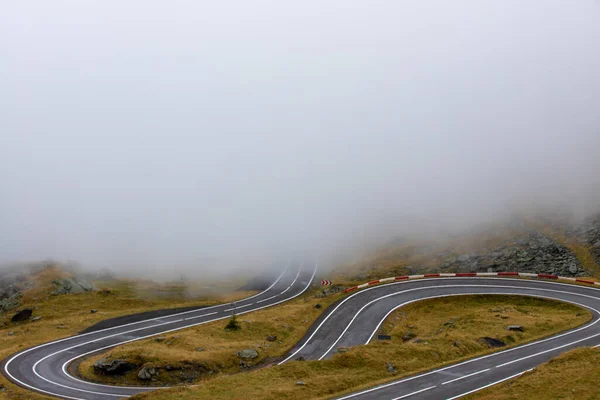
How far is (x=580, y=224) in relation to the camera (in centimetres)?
9138

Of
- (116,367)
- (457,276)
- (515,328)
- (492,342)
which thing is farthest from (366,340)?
(457,276)

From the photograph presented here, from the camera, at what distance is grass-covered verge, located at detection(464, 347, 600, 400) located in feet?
96.8

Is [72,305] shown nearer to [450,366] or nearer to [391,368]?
[391,368]

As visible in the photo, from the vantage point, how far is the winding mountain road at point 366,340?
35.8m

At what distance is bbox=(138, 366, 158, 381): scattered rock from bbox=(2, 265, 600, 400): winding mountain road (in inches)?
68.2

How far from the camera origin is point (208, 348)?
50.9m

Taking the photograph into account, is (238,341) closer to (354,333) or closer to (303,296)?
(354,333)

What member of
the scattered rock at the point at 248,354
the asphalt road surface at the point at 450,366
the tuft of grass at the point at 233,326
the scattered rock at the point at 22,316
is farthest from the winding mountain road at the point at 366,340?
the scattered rock at the point at 22,316

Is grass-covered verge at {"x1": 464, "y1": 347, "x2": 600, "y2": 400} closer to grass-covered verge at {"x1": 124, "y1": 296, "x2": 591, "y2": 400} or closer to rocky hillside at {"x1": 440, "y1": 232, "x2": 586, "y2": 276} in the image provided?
grass-covered verge at {"x1": 124, "y1": 296, "x2": 591, "y2": 400}

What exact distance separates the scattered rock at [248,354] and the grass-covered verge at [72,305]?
2901 cm

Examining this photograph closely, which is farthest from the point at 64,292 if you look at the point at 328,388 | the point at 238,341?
the point at 328,388

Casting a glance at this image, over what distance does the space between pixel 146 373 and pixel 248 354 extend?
11432mm

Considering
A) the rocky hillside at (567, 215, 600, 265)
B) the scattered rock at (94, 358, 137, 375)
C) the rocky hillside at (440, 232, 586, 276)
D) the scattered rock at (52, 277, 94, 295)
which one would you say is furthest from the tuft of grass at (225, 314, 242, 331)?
the rocky hillside at (567, 215, 600, 265)

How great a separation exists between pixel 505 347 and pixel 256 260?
296 feet
